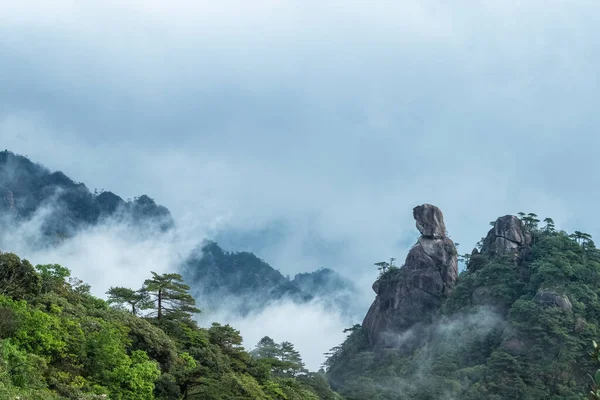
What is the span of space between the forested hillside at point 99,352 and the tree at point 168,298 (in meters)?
0.09

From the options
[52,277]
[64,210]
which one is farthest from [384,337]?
[64,210]

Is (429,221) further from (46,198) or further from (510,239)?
(46,198)

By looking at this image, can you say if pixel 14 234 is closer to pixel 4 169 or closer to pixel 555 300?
pixel 4 169

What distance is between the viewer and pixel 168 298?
42.1m

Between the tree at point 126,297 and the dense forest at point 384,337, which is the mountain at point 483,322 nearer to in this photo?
the dense forest at point 384,337

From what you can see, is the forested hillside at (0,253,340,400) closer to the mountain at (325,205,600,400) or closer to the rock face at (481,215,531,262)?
the mountain at (325,205,600,400)

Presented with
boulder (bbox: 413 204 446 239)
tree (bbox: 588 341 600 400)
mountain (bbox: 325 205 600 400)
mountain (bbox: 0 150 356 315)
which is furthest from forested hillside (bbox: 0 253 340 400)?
mountain (bbox: 0 150 356 315)

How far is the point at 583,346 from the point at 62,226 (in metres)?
146

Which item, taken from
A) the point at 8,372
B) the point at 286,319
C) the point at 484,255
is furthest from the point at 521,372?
the point at 286,319

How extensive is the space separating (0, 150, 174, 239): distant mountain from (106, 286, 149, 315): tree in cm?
12655

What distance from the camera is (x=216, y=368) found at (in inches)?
1361

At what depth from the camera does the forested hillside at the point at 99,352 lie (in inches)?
843

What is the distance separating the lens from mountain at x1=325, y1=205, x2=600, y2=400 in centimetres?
5830

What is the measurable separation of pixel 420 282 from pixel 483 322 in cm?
1461
